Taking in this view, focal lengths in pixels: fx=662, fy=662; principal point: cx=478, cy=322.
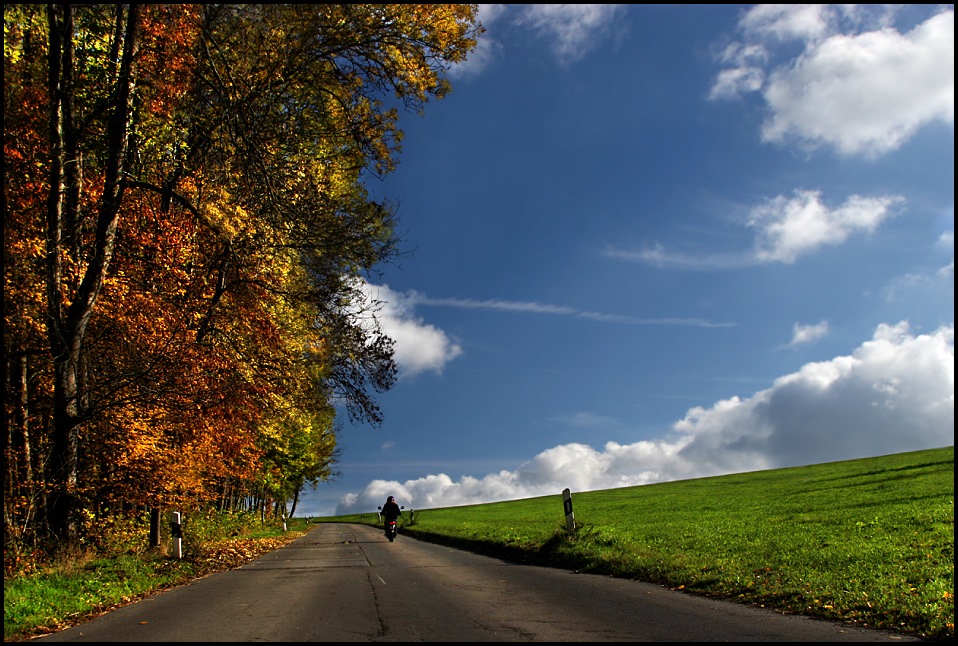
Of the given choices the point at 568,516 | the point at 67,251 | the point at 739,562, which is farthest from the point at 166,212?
the point at 739,562

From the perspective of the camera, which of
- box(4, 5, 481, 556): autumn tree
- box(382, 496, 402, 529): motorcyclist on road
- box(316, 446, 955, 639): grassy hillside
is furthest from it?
box(382, 496, 402, 529): motorcyclist on road

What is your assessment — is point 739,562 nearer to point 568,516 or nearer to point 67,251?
point 568,516

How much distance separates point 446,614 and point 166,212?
1365cm

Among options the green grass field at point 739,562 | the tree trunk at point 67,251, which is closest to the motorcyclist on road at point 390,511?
the green grass field at point 739,562

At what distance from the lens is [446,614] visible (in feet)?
26.4

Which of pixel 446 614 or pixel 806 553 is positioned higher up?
pixel 446 614

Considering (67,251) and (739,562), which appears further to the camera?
(67,251)

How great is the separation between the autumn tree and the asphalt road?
4478 millimetres

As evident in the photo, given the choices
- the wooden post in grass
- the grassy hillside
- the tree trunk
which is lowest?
the grassy hillside

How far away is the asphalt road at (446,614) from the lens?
22.3ft

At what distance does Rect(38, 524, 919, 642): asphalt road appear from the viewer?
6.81 meters

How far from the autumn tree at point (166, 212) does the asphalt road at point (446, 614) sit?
4.48 meters

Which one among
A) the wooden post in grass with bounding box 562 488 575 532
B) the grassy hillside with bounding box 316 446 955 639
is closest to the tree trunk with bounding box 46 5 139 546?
the grassy hillside with bounding box 316 446 955 639

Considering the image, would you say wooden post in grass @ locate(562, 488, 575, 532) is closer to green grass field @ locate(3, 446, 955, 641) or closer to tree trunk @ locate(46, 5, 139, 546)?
green grass field @ locate(3, 446, 955, 641)
